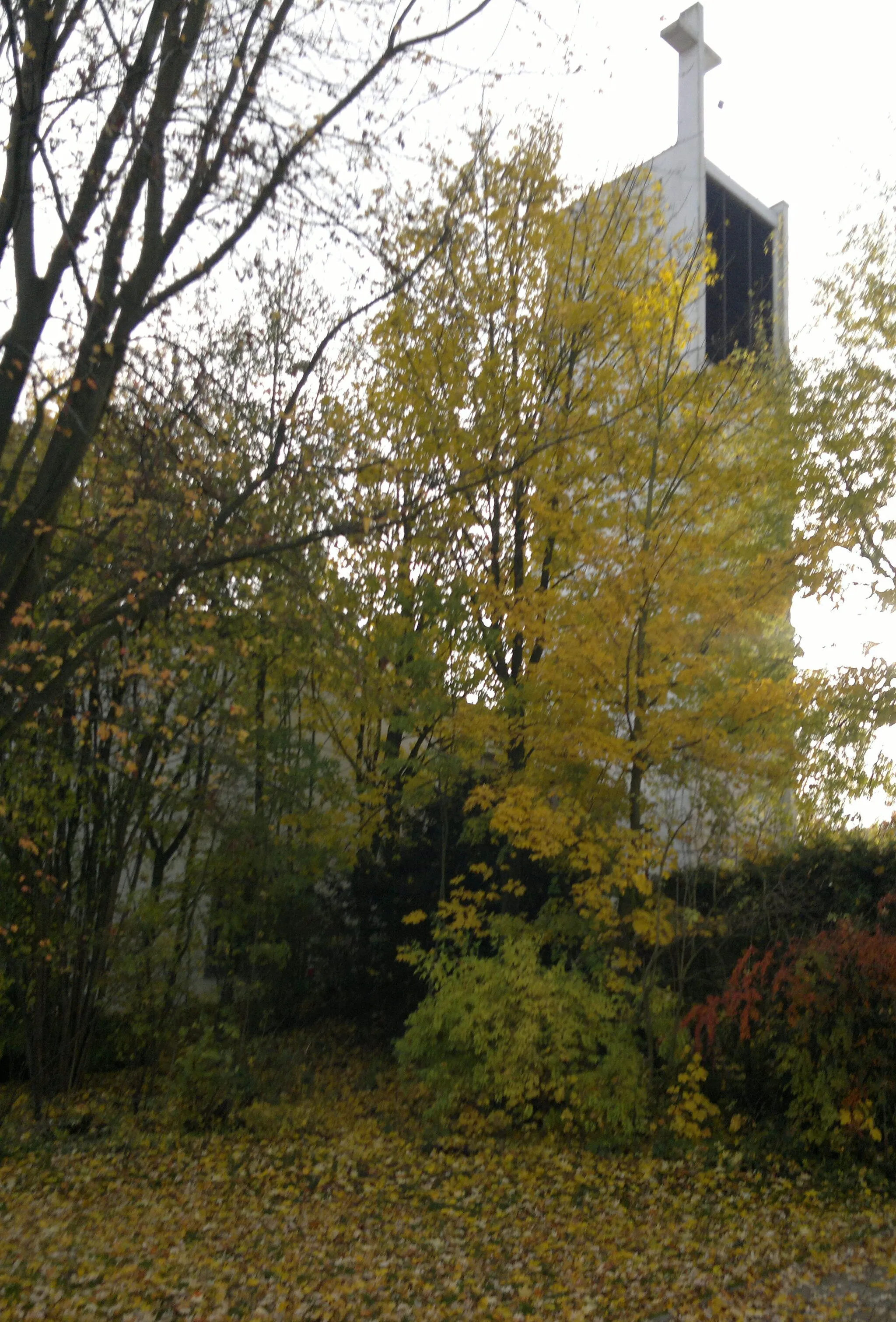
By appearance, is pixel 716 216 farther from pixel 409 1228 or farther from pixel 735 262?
pixel 409 1228

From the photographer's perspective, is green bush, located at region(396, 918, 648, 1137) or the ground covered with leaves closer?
the ground covered with leaves

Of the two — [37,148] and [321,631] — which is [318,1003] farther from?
[37,148]

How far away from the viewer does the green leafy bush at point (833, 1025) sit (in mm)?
7453

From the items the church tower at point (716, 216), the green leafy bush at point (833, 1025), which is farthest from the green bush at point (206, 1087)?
the church tower at point (716, 216)

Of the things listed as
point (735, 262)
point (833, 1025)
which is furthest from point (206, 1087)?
point (735, 262)

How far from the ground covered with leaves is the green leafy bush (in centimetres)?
46

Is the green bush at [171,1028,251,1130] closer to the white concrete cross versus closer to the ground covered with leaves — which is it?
the ground covered with leaves

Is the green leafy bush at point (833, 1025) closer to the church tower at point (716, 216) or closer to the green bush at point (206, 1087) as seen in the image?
the green bush at point (206, 1087)

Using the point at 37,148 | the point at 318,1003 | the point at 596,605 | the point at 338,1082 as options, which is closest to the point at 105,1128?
the point at 338,1082

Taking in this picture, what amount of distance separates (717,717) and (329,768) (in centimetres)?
541

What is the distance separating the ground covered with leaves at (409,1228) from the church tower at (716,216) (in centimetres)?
1212

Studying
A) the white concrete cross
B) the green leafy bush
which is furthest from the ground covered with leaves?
the white concrete cross

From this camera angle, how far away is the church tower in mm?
17281

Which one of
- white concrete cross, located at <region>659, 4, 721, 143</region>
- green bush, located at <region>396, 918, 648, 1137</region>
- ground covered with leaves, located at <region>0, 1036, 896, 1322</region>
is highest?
white concrete cross, located at <region>659, 4, 721, 143</region>
